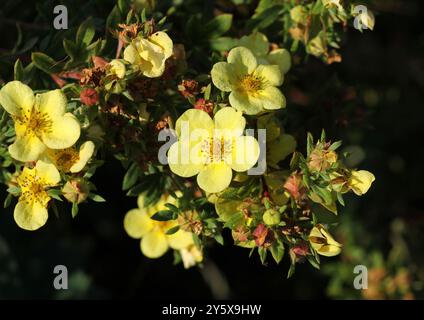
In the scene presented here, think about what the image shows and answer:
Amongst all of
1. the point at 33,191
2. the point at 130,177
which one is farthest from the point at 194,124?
the point at 33,191

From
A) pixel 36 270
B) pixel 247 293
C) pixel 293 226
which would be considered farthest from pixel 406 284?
pixel 36 270

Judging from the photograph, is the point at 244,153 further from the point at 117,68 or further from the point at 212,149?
the point at 117,68

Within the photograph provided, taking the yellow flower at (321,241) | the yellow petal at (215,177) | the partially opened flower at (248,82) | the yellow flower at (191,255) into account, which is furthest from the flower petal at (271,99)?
the yellow flower at (191,255)

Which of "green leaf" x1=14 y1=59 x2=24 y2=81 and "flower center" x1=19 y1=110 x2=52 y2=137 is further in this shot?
"green leaf" x1=14 y1=59 x2=24 y2=81

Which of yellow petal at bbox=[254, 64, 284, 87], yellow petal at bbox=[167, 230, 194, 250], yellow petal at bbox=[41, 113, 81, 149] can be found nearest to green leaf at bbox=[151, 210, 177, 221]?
yellow petal at bbox=[167, 230, 194, 250]

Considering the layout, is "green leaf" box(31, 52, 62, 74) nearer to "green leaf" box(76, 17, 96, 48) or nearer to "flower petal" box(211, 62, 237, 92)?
"green leaf" box(76, 17, 96, 48)

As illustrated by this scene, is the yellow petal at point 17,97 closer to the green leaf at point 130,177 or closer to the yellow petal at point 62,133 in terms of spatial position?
the yellow petal at point 62,133
